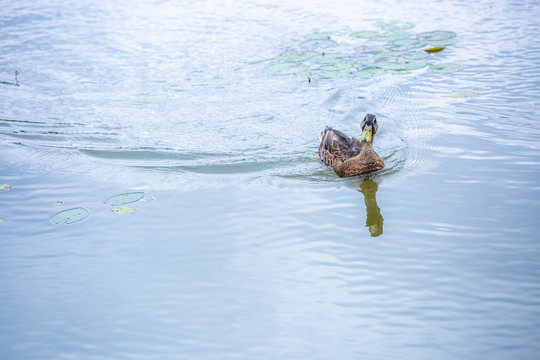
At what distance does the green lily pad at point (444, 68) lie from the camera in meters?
8.95

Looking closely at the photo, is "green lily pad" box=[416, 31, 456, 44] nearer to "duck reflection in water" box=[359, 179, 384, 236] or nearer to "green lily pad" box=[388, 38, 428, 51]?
"green lily pad" box=[388, 38, 428, 51]

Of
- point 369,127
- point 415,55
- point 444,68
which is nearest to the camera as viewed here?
point 369,127

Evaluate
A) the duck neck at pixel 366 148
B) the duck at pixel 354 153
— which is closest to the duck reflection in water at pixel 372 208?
the duck at pixel 354 153

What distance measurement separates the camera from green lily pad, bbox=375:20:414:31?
11.0 meters

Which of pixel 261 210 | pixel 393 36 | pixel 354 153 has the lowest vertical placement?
pixel 261 210

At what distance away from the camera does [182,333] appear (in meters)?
3.92

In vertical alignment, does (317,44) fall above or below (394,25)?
below

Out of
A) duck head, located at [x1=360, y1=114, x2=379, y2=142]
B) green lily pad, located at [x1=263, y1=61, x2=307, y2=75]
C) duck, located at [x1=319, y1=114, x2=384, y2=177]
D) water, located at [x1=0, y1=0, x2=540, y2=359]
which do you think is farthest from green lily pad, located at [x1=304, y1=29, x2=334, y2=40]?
duck head, located at [x1=360, y1=114, x2=379, y2=142]

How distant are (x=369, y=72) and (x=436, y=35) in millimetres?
2284

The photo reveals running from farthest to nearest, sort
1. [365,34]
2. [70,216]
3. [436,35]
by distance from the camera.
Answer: [365,34], [436,35], [70,216]

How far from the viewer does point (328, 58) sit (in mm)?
9852

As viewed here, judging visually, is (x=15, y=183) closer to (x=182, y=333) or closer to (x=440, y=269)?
(x=182, y=333)

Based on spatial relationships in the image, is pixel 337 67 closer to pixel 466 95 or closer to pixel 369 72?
pixel 369 72

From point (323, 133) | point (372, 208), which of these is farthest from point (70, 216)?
point (323, 133)
